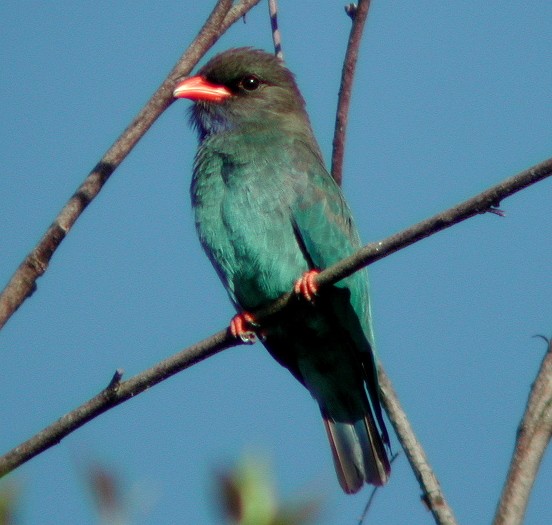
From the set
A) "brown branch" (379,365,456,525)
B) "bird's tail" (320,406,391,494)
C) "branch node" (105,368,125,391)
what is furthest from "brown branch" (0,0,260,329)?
"bird's tail" (320,406,391,494)

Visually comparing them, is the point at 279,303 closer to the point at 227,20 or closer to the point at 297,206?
the point at 297,206

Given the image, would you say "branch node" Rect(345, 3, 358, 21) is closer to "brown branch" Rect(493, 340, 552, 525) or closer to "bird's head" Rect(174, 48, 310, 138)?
"bird's head" Rect(174, 48, 310, 138)

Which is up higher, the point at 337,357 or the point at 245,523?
the point at 337,357

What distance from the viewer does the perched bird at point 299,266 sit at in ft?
17.6

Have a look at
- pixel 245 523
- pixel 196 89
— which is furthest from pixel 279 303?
pixel 245 523

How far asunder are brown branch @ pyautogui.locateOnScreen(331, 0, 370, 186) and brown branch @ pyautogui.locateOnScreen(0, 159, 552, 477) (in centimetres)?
123

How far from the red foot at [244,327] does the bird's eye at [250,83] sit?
1926mm

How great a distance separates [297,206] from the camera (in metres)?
5.51

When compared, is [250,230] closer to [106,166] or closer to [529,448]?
[106,166]

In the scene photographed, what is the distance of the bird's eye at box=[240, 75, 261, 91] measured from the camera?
660 centimetres

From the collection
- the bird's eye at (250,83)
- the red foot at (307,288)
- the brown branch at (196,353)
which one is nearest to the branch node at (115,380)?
the brown branch at (196,353)

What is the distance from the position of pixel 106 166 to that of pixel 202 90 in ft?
9.08

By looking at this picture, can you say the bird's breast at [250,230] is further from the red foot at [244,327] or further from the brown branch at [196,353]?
the brown branch at [196,353]

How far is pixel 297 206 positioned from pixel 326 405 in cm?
120
